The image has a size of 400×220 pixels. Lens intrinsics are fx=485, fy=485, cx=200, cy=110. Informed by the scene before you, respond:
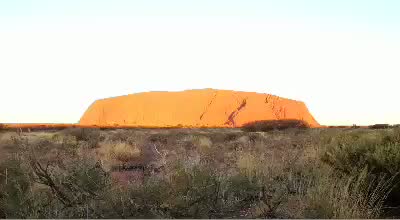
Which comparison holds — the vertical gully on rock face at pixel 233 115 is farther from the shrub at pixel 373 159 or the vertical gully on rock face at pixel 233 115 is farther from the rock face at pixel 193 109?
the shrub at pixel 373 159

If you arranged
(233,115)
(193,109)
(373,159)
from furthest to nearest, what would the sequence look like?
(193,109) < (233,115) < (373,159)

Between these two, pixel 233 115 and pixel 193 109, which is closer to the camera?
pixel 233 115

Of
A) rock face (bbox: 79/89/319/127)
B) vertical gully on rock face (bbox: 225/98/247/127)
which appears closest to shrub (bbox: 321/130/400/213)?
vertical gully on rock face (bbox: 225/98/247/127)

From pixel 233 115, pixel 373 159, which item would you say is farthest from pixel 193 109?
pixel 373 159

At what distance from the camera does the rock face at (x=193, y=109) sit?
15593 cm

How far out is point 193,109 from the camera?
6412 inches

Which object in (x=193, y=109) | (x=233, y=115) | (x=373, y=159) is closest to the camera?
(x=373, y=159)

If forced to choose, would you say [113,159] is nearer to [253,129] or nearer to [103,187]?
[103,187]

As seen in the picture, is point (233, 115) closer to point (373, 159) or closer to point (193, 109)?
point (193, 109)

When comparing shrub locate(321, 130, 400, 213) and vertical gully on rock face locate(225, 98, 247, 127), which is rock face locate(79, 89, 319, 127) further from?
shrub locate(321, 130, 400, 213)

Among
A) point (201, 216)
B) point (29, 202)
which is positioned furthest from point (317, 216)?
point (29, 202)

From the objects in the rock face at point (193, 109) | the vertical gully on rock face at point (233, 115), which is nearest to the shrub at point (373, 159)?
the vertical gully on rock face at point (233, 115)

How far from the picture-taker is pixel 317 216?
6160 millimetres

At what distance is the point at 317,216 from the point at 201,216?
1.48 m
